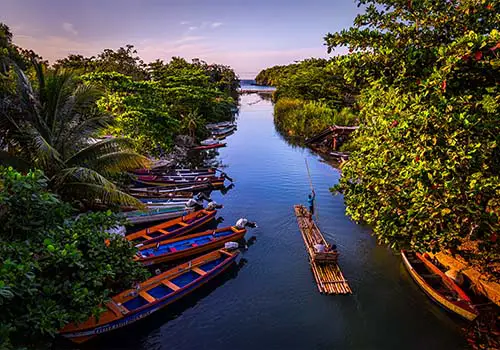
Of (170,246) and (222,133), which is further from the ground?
(222,133)

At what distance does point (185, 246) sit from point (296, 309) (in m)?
5.44

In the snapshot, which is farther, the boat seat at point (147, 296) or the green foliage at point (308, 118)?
the green foliage at point (308, 118)

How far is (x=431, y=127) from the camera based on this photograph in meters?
6.91

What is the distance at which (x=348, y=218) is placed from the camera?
19172 mm

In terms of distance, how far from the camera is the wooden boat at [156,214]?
17.6 metres

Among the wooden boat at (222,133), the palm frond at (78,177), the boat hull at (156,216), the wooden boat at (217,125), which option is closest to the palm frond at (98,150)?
the palm frond at (78,177)

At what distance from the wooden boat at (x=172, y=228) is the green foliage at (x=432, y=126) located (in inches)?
355

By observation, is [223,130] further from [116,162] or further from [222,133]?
[116,162]

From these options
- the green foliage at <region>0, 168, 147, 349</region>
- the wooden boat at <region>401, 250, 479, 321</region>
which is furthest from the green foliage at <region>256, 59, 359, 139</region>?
the green foliage at <region>0, 168, 147, 349</region>

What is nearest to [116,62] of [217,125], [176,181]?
[217,125]

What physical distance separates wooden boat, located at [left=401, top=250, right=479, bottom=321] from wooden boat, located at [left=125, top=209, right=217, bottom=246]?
9419 millimetres

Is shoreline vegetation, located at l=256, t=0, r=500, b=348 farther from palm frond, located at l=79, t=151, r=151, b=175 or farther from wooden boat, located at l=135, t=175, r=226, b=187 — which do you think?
wooden boat, located at l=135, t=175, r=226, b=187

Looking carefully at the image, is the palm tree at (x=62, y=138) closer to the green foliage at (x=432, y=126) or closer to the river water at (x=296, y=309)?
the river water at (x=296, y=309)

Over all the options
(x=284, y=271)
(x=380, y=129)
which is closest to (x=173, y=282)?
(x=284, y=271)
